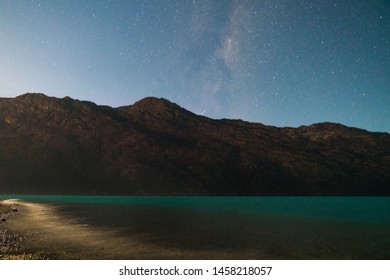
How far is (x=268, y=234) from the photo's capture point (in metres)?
43.9

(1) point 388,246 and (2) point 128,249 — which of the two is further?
(1) point 388,246
